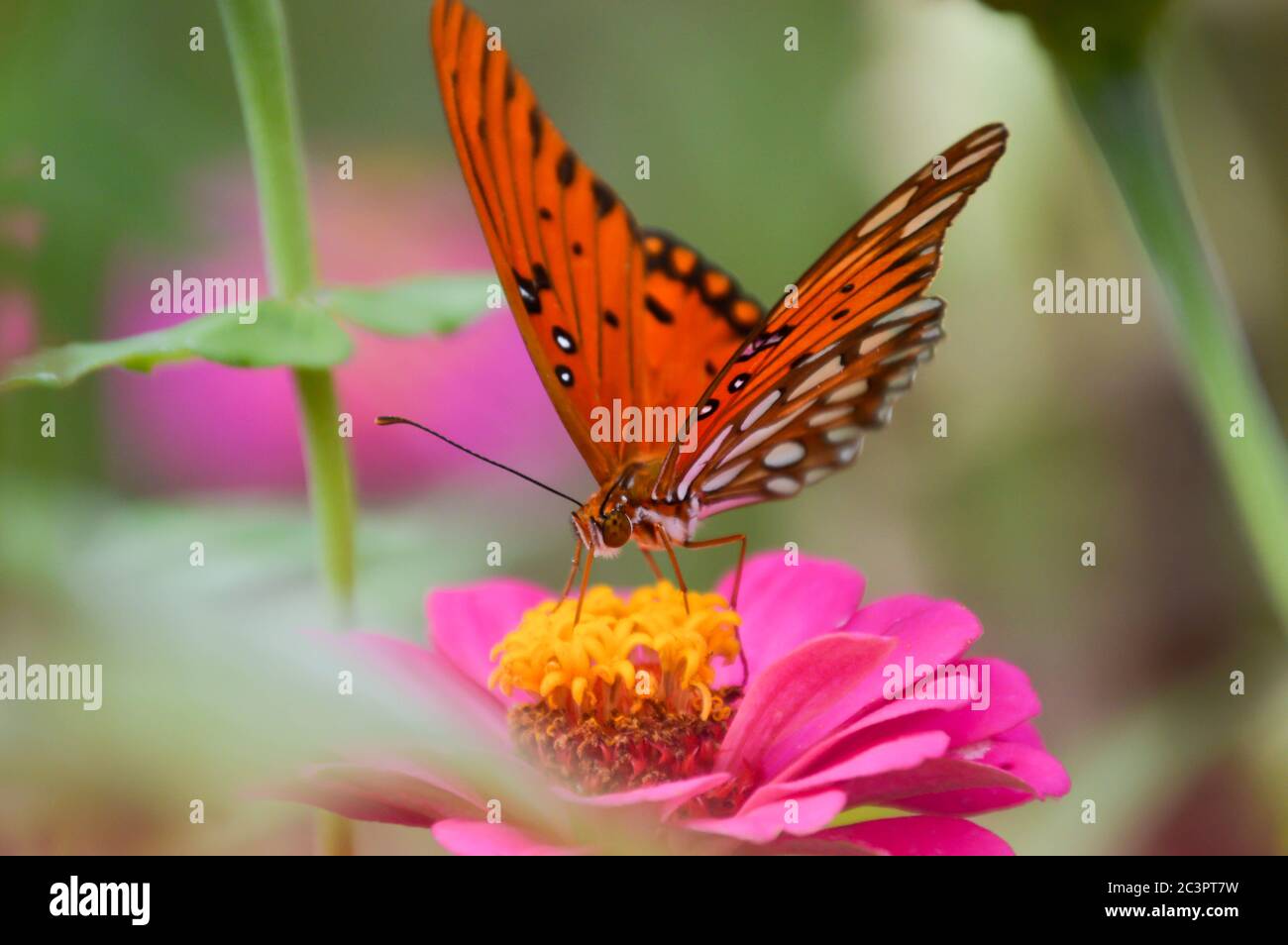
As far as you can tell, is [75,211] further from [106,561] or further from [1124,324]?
[1124,324]

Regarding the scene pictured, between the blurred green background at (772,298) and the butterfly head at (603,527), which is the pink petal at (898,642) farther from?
the blurred green background at (772,298)

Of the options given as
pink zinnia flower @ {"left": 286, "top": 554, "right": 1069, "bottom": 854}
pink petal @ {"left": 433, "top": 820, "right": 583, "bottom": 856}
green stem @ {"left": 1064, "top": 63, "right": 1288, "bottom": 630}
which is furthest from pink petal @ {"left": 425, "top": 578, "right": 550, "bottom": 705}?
green stem @ {"left": 1064, "top": 63, "right": 1288, "bottom": 630}

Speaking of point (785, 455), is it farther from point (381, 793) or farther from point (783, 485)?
point (381, 793)

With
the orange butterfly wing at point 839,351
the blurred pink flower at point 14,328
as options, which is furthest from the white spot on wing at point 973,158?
the blurred pink flower at point 14,328

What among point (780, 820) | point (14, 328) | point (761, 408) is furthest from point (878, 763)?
point (14, 328)

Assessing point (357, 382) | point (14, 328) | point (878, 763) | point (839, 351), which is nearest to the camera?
point (878, 763)
